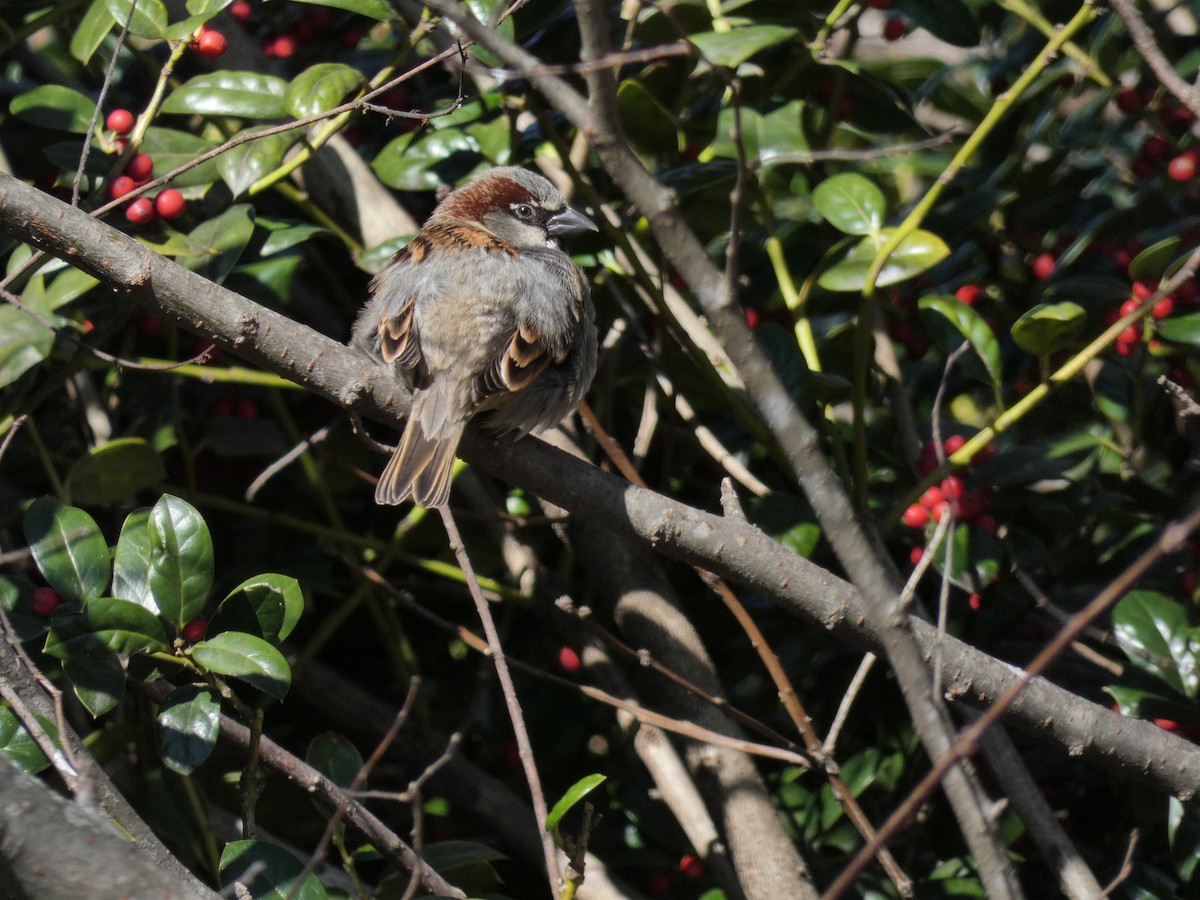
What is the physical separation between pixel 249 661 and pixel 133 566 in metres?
0.30

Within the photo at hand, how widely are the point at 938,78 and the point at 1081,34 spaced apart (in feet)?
1.11

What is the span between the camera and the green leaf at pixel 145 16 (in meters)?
2.55

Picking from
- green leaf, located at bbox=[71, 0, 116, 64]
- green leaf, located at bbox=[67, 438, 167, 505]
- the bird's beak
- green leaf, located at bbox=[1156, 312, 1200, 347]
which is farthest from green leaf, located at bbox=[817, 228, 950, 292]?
green leaf, located at bbox=[71, 0, 116, 64]

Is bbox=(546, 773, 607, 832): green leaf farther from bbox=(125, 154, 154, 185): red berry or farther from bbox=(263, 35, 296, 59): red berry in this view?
bbox=(263, 35, 296, 59): red berry

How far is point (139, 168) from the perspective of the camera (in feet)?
8.39

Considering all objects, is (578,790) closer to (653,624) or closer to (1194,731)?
(653,624)

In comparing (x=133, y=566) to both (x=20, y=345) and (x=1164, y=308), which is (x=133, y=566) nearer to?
(x=20, y=345)

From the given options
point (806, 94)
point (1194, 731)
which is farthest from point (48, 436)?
point (1194, 731)

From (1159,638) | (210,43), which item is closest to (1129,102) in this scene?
(1159,638)

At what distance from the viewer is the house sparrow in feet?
7.70

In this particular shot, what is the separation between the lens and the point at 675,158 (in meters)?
2.91

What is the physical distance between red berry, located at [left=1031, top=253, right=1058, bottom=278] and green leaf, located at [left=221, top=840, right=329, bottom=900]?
2.09 metres

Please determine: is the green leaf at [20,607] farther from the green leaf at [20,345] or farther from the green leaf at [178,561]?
the green leaf at [20,345]

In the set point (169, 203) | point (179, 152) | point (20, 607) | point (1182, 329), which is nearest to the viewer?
point (20, 607)
